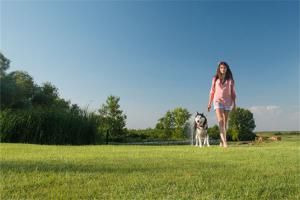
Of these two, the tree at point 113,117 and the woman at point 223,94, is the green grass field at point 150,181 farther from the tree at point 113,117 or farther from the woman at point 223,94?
the tree at point 113,117

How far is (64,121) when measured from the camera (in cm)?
1529

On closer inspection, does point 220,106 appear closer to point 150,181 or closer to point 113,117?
point 150,181

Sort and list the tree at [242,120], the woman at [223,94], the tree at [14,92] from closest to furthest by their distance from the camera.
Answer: the woman at [223,94], the tree at [14,92], the tree at [242,120]

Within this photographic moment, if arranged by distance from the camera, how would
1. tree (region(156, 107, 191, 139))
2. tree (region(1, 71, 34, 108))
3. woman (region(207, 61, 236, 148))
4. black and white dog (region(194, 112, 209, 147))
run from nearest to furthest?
woman (region(207, 61, 236, 148)) < black and white dog (region(194, 112, 209, 147)) < tree (region(1, 71, 34, 108)) < tree (region(156, 107, 191, 139))

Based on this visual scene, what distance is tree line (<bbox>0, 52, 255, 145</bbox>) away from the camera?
1482 cm

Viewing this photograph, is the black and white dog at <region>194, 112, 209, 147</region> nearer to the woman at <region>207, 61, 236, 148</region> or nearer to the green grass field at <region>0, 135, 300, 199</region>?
the woman at <region>207, 61, 236, 148</region>

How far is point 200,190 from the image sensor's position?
2840 millimetres

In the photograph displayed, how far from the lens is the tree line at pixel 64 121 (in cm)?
1482

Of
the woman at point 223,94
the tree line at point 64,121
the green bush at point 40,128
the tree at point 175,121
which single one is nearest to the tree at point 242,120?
the tree line at point 64,121

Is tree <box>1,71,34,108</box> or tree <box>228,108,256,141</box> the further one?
tree <box>228,108,256,141</box>

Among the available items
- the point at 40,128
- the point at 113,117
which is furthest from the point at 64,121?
the point at 113,117

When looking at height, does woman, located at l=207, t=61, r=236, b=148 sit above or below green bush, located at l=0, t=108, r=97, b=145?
above

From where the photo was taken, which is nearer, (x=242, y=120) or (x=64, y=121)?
(x=64, y=121)

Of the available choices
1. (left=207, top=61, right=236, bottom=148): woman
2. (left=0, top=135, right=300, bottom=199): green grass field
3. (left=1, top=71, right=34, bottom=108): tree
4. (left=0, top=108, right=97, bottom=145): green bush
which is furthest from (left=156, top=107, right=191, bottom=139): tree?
(left=0, top=135, right=300, bottom=199): green grass field
